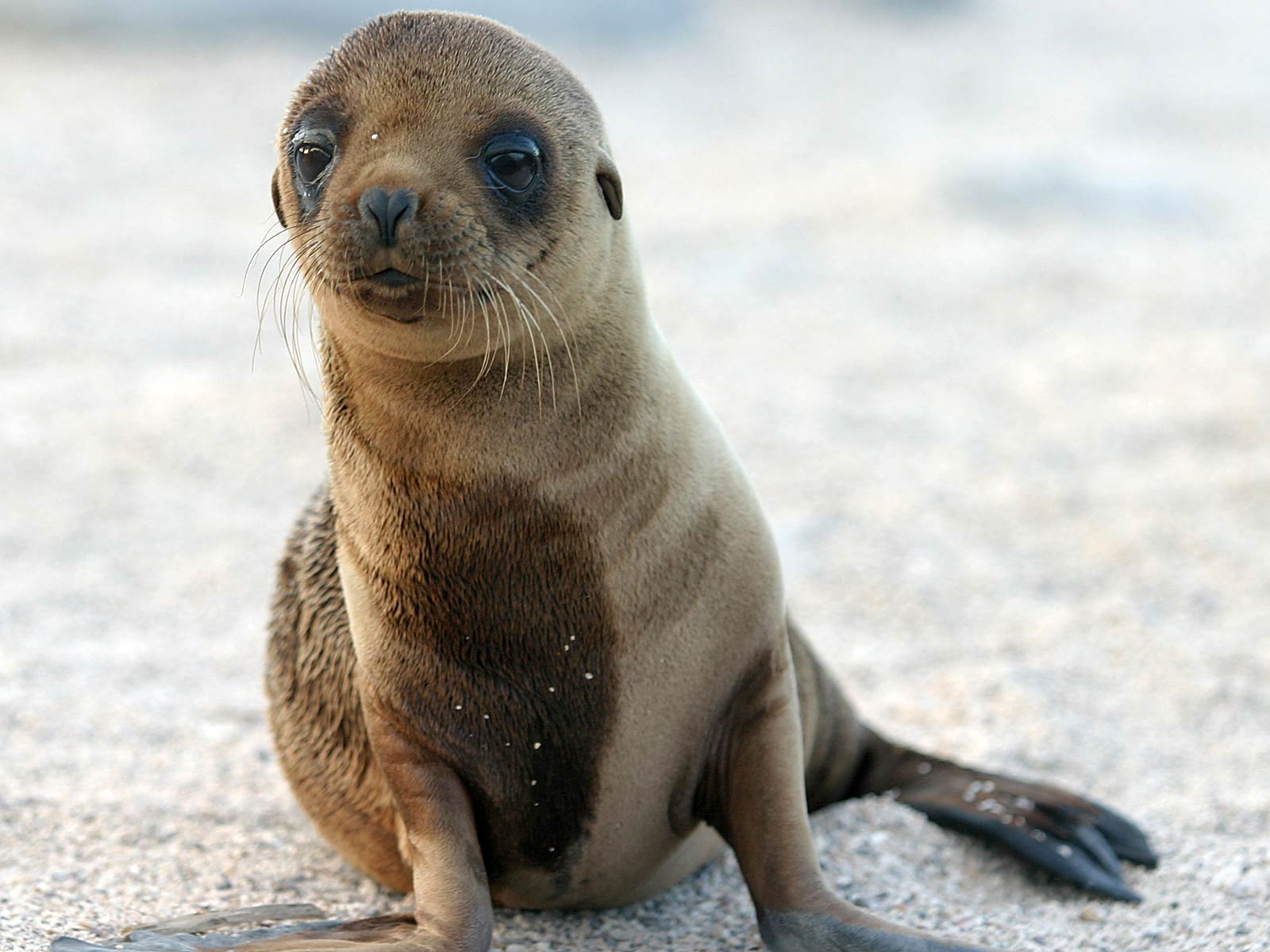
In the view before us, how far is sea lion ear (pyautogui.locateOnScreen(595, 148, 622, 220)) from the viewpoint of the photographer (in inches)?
115

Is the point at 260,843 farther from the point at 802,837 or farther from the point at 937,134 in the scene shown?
the point at 937,134

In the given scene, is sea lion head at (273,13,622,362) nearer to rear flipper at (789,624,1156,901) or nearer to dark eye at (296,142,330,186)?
dark eye at (296,142,330,186)

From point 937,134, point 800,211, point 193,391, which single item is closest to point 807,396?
point 193,391

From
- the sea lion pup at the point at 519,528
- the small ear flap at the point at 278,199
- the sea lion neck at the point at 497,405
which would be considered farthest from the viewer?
the small ear flap at the point at 278,199

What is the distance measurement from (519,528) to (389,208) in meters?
0.64

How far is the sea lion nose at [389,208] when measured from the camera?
2584 mm

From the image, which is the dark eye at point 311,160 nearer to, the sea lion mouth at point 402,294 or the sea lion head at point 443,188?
the sea lion head at point 443,188

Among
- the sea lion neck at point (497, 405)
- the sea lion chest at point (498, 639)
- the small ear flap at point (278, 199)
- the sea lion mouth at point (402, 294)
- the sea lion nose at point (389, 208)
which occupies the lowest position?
the sea lion chest at point (498, 639)

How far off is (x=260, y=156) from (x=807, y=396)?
5.64m

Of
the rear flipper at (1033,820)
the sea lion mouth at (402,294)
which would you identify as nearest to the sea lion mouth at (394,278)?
the sea lion mouth at (402,294)

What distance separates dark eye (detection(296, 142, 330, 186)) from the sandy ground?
144cm

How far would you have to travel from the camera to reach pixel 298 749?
3.59 m

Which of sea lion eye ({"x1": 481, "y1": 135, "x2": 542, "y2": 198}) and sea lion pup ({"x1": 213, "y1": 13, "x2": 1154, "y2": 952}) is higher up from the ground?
sea lion eye ({"x1": 481, "y1": 135, "x2": 542, "y2": 198})

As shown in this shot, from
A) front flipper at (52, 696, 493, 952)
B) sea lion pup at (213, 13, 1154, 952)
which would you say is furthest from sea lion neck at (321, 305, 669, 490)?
front flipper at (52, 696, 493, 952)
